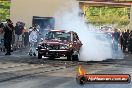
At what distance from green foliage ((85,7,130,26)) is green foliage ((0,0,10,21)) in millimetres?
8514

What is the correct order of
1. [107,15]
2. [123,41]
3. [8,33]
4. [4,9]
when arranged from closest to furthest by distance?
[8,33] < [123,41] < [4,9] < [107,15]

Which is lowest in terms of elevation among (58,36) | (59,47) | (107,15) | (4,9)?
(59,47)

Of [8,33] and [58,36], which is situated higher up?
[8,33]

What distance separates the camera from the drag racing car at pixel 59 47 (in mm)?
24969

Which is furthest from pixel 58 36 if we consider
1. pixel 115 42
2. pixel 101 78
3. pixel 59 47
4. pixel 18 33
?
pixel 101 78

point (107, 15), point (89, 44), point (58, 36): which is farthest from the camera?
point (107, 15)

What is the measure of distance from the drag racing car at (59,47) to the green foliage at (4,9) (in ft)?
79.7

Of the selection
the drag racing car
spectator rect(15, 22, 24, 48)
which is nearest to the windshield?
the drag racing car

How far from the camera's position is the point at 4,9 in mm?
50219

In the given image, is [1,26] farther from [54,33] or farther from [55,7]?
[55,7]

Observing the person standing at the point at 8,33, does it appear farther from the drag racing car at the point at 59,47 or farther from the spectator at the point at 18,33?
the spectator at the point at 18,33

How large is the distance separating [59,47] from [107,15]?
98.8 feet

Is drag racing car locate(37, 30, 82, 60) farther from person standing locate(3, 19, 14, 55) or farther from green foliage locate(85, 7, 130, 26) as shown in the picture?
green foliage locate(85, 7, 130, 26)

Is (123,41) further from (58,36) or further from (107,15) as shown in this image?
(107,15)
